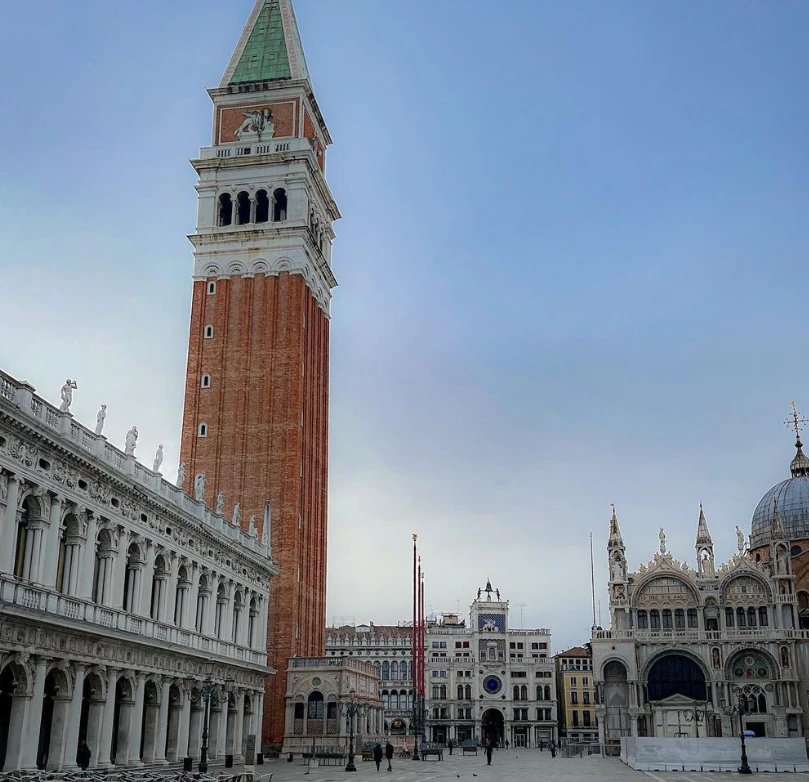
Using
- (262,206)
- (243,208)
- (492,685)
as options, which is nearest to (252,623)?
(262,206)

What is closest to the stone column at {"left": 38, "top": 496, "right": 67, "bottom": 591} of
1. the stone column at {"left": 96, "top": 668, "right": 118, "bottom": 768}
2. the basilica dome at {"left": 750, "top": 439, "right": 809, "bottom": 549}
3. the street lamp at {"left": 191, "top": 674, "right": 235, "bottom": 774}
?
the stone column at {"left": 96, "top": 668, "right": 118, "bottom": 768}

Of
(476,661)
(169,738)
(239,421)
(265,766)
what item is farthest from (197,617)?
(476,661)

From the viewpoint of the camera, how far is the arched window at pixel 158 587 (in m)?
42.7

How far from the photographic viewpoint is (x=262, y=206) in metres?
73.3

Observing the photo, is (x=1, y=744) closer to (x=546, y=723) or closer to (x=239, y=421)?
(x=239, y=421)

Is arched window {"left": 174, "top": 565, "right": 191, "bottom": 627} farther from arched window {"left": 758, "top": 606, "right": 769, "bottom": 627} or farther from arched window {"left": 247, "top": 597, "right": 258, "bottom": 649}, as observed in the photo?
arched window {"left": 758, "top": 606, "right": 769, "bottom": 627}

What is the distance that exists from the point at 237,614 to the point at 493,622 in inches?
2899

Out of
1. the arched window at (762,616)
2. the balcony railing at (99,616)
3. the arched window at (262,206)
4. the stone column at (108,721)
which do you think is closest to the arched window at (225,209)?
the arched window at (262,206)

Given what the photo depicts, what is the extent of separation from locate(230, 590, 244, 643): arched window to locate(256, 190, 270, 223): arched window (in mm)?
30213

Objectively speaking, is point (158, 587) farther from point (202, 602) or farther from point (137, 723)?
point (137, 723)

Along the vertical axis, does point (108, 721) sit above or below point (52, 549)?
below

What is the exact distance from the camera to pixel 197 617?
47.5 metres

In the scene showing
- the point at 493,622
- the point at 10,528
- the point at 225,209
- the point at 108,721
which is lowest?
the point at 108,721

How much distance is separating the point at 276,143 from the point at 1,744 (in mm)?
51854
